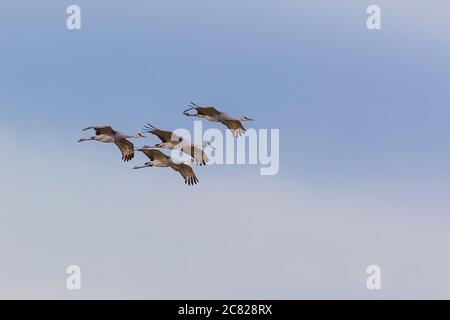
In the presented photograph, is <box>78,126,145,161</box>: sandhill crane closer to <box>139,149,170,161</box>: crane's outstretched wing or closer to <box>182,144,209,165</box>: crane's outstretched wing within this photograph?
<box>139,149,170,161</box>: crane's outstretched wing

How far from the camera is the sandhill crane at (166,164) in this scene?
63.1 meters

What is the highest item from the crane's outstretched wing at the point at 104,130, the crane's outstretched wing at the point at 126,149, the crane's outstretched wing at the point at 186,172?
the crane's outstretched wing at the point at 104,130

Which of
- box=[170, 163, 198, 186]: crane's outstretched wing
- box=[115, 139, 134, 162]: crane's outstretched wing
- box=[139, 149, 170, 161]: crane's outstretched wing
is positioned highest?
box=[115, 139, 134, 162]: crane's outstretched wing

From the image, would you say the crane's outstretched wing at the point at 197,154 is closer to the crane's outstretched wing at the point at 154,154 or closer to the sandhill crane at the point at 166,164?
the sandhill crane at the point at 166,164

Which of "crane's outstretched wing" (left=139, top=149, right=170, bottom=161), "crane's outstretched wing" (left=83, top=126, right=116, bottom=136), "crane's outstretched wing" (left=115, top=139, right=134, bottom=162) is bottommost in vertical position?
"crane's outstretched wing" (left=139, top=149, right=170, bottom=161)

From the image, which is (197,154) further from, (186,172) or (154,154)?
(154,154)

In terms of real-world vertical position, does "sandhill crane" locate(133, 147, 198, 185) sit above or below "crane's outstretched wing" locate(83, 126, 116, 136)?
below

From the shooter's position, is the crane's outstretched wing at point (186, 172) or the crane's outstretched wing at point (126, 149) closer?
the crane's outstretched wing at point (186, 172)

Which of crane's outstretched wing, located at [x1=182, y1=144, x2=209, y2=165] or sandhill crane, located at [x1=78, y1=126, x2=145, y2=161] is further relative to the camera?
sandhill crane, located at [x1=78, y1=126, x2=145, y2=161]

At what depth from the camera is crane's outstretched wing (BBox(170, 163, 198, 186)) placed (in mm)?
63125

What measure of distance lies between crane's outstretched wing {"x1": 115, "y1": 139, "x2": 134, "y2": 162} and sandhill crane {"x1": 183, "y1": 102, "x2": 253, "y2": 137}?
3560 millimetres

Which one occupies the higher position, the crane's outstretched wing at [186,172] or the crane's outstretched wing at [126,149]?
the crane's outstretched wing at [126,149]

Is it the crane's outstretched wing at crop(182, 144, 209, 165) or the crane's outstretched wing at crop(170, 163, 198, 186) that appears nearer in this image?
the crane's outstretched wing at crop(182, 144, 209, 165)
